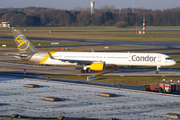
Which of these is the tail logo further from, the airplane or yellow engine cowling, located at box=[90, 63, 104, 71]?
yellow engine cowling, located at box=[90, 63, 104, 71]

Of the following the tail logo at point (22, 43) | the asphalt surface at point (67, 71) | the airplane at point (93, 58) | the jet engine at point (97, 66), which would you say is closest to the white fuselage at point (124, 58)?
the airplane at point (93, 58)

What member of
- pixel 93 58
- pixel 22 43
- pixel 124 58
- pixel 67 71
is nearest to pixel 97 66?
pixel 93 58

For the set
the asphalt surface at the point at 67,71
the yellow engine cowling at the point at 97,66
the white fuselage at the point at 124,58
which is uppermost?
the white fuselage at the point at 124,58

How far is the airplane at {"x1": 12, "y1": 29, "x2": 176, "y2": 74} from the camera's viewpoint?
6675cm

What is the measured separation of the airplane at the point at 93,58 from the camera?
2628 inches

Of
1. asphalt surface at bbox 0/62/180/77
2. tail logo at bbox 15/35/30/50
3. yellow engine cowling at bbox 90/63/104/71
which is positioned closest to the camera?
yellow engine cowling at bbox 90/63/104/71

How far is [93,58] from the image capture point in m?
67.6

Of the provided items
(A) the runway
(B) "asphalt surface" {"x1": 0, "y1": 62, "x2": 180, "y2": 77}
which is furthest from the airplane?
(A) the runway

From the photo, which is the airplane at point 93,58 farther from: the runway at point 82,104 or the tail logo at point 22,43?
the runway at point 82,104

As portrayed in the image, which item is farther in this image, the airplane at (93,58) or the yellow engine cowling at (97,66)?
the airplane at (93,58)

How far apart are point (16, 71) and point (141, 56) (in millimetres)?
30416

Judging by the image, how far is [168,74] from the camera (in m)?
64.6

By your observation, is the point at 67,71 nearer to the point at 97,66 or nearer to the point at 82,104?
the point at 97,66

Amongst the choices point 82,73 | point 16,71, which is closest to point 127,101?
point 82,73
